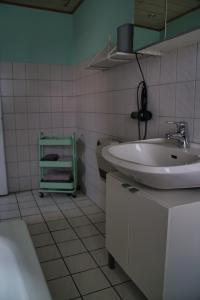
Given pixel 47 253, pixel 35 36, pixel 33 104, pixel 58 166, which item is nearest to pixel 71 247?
pixel 47 253

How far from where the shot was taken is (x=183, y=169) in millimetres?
959

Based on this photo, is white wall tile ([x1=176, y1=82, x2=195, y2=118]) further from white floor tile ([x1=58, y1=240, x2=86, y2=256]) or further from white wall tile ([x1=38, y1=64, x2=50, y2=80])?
white wall tile ([x1=38, y1=64, x2=50, y2=80])

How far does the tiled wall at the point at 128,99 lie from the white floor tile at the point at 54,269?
934mm

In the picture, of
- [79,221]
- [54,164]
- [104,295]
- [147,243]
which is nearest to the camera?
[147,243]

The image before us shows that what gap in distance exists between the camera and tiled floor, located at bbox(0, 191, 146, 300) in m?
1.47

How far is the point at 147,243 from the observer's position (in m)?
1.14

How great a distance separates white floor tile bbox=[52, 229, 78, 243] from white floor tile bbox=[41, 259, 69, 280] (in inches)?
10.5

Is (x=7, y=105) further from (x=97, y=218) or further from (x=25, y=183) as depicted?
(x=97, y=218)

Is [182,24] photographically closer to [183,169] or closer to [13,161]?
[183,169]

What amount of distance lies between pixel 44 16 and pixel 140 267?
2841mm

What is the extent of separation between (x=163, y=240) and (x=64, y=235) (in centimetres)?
123

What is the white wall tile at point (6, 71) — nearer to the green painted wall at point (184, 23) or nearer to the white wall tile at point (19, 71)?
the white wall tile at point (19, 71)

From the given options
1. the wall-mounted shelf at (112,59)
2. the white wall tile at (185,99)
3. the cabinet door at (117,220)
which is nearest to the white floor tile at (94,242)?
the cabinet door at (117,220)

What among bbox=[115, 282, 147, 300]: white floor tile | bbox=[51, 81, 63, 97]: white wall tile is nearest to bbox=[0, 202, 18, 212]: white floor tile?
bbox=[51, 81, 63, 97]: white wall tile
